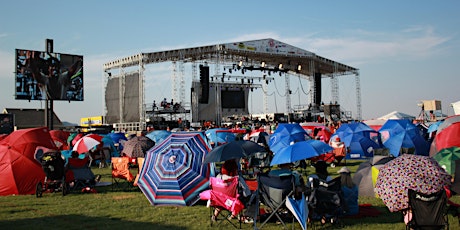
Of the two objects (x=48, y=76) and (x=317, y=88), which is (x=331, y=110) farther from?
(x=48, y=76)

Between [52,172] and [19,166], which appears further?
[19,166]

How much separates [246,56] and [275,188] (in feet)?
110

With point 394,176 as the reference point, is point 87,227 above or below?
below

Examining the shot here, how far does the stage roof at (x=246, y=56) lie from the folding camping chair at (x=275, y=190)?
30708 mm

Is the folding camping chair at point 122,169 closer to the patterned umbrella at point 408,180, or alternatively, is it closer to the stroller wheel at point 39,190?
the stroller wheel at point 39,190

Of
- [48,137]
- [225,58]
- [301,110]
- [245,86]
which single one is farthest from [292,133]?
[245,86]

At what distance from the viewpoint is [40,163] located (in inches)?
467

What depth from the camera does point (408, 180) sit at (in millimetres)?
6125

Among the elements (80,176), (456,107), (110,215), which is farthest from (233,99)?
(110,215)

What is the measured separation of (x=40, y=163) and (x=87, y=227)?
16.0ft

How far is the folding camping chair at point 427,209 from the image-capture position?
5.76 m

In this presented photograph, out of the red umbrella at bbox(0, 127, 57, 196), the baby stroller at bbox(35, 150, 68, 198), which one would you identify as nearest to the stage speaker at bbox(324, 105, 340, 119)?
the red umbrella at bbox(0, 127, 57, 196)

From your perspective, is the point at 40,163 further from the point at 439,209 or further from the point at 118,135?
the point at 118,135

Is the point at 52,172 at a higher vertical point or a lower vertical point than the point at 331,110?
lower
